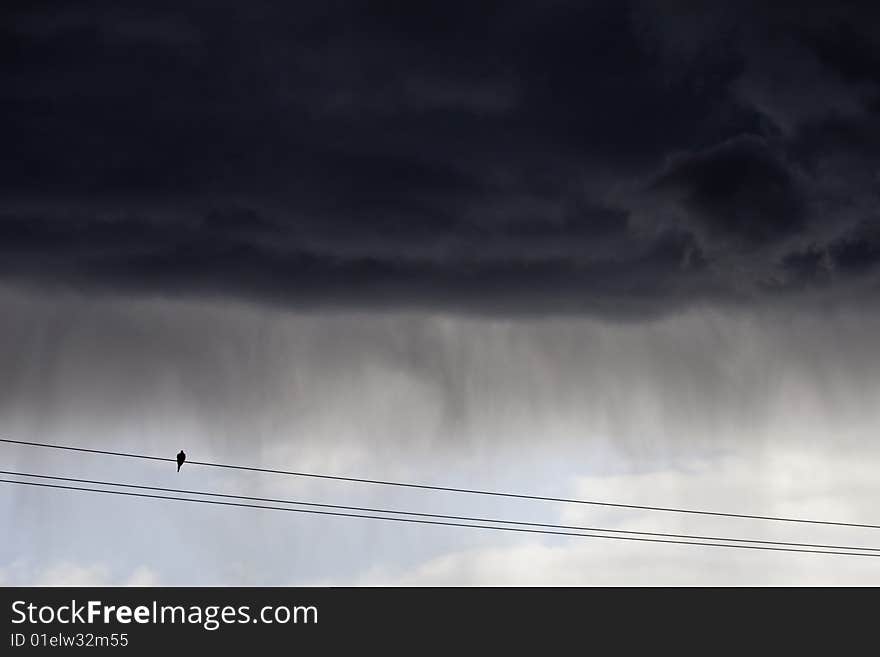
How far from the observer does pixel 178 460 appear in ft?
424
